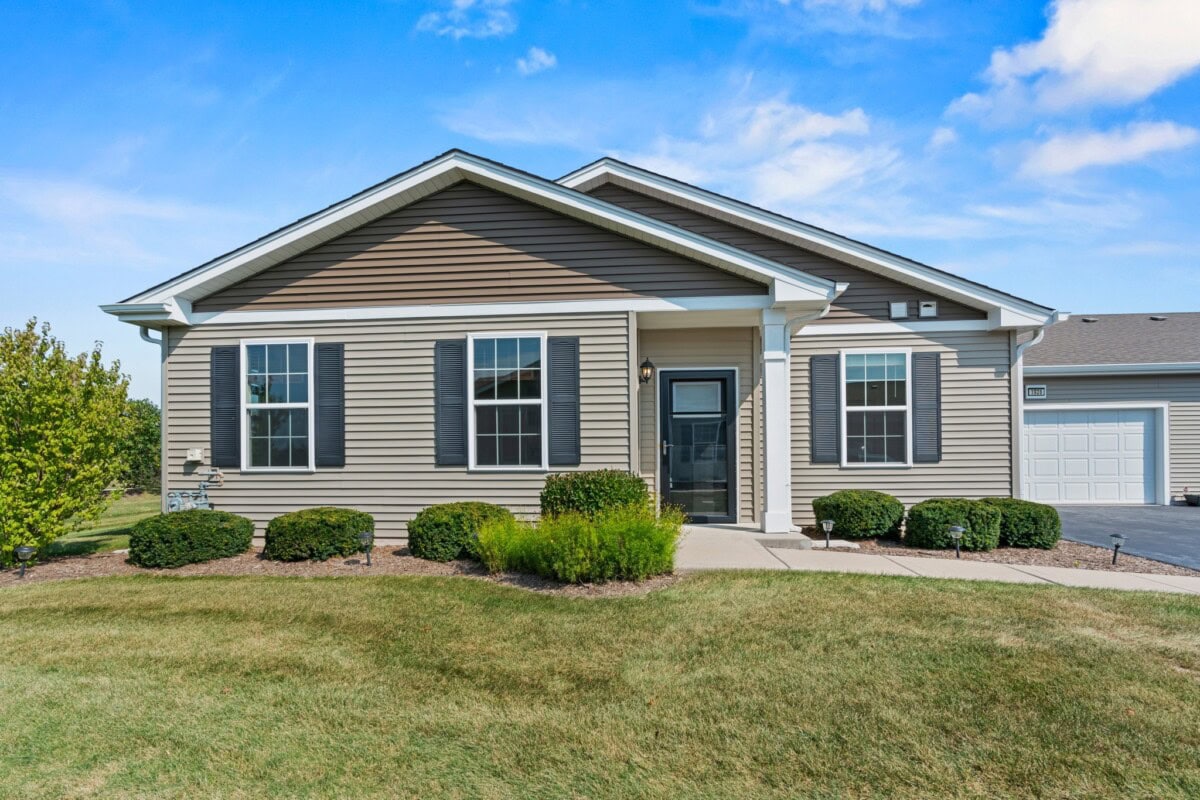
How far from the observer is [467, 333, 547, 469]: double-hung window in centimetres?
821

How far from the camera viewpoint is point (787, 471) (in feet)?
26.8

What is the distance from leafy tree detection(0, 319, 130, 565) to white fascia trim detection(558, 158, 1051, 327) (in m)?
6.67

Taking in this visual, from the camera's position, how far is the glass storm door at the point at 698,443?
962 centimetres

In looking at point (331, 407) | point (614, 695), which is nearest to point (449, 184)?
point (331, 407)

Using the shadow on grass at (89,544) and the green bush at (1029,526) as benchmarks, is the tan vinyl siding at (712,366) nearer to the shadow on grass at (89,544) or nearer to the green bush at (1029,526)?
the green bush at (1029,526)

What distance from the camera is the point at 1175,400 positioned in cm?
1312

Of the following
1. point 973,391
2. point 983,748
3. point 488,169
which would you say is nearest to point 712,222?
point 488,169

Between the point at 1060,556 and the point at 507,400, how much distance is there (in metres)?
6.67

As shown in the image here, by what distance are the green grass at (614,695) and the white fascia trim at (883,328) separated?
4.46 metres

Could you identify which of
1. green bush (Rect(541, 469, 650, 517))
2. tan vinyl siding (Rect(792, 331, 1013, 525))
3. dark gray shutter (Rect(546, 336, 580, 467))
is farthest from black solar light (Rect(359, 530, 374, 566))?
tan vinyl siding (Rect(792, 331, 1013, 525))

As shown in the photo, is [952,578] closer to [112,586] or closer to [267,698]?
[267,698]

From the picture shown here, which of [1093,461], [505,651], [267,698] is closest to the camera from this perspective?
[267,698]

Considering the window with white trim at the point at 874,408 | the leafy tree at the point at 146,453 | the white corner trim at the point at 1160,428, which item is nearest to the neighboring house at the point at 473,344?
the window with white trim at the point at 874,408

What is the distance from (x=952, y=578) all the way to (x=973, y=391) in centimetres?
399
